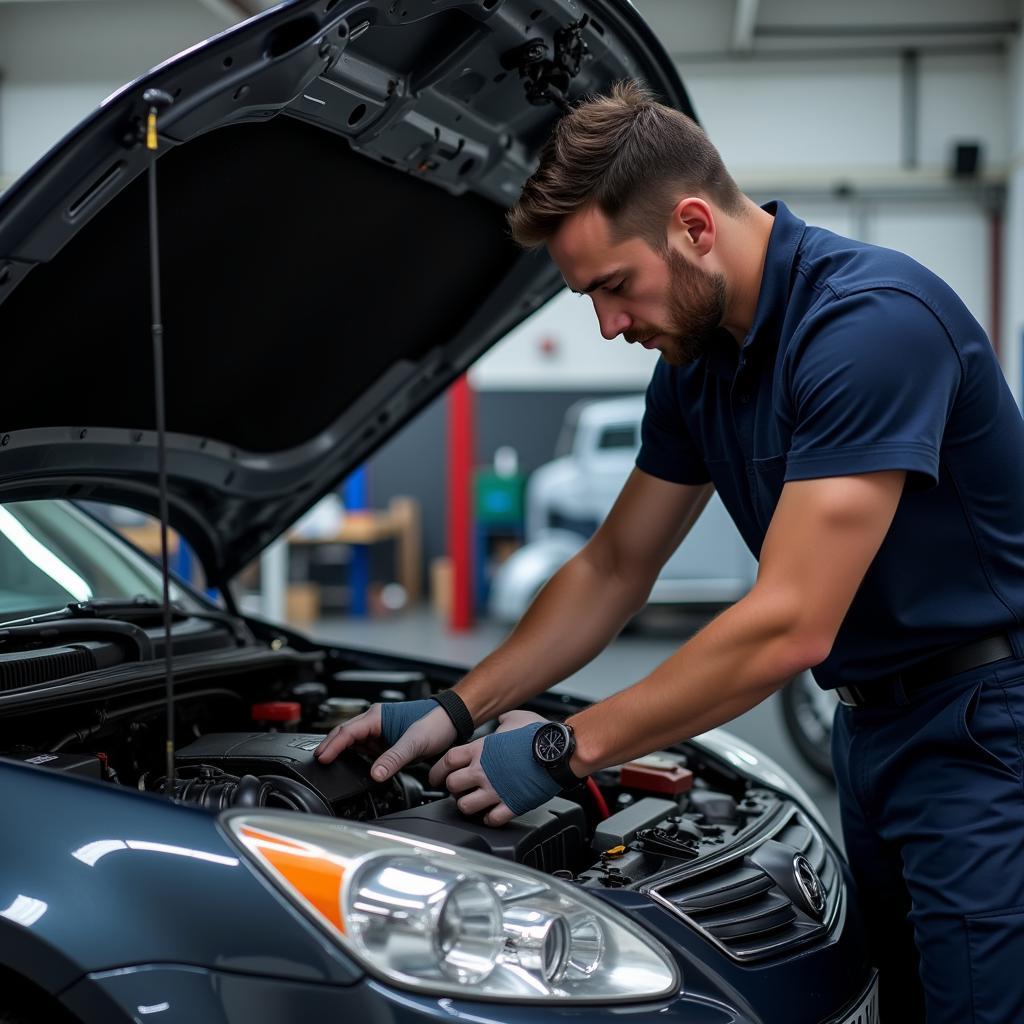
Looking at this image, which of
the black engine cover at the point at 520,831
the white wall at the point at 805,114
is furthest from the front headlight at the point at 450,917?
the white wall at the point at 805,114

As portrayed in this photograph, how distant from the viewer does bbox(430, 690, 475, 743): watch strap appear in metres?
1.71

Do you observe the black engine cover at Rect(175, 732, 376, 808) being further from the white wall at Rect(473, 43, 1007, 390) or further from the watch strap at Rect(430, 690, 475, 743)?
the white wall at Rect(473, 43, 1007, 390)

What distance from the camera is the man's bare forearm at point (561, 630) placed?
1835 millimetres

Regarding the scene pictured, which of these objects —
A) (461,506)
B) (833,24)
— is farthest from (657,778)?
(833,24)

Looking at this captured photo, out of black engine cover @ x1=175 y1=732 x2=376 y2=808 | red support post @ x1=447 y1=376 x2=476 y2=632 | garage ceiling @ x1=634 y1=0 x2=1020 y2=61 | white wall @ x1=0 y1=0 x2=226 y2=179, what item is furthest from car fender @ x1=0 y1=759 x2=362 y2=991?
white wall @ x1=0 y1=0 x2=226 y2=179

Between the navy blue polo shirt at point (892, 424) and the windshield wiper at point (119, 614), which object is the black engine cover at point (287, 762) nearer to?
the windshield wiper at point (119, 614)

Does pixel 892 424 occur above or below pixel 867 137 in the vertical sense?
below

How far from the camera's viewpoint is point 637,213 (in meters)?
1.42

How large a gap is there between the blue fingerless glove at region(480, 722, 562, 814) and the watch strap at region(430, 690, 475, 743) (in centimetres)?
28

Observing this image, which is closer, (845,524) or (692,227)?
(845,524)

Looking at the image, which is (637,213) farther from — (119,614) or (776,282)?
(119,614)

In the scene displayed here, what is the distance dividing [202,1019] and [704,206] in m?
1.05

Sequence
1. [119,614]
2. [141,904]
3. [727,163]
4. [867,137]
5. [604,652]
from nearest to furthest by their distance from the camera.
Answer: [141,904]
[119,614]
[604,652]
[867,137]
[727,163]

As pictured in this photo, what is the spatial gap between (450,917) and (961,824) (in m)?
0.66
